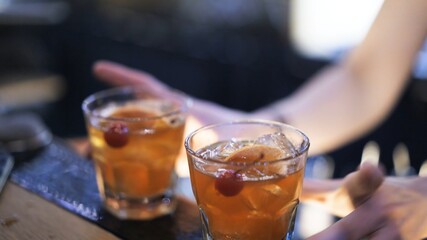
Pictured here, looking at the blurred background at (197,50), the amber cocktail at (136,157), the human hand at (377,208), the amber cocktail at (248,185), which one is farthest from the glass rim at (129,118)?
the blurred background at (197,50)

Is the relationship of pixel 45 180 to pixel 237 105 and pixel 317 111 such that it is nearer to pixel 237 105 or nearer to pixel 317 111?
pixel 317 111

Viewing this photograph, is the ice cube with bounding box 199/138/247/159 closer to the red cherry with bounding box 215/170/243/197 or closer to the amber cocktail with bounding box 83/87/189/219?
the red cherry with bounding box 215/170/243/197

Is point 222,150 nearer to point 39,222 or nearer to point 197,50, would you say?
point 39,222

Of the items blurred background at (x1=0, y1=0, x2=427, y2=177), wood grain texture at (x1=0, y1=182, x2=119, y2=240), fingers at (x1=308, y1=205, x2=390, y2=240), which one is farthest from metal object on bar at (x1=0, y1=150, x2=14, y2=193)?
blurred background at (x1=0, y1=0, x2=427, y2=177)

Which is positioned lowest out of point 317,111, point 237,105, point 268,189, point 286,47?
point 237,105

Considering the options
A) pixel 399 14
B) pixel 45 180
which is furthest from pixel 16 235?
pixel 399 14

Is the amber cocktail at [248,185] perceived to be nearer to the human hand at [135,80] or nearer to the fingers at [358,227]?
the fingers at [358,227]
